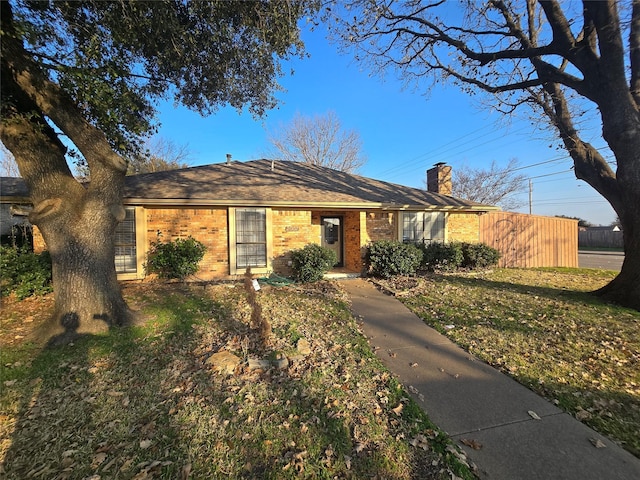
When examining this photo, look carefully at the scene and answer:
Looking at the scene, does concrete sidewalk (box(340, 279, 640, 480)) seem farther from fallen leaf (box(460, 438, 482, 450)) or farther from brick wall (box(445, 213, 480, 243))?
brick wall (box(445, 213, 480, 243))

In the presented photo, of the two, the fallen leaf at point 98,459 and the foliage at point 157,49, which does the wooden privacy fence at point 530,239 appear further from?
the fallen leaf at point 98,459

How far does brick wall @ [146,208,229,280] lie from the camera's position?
876 centimetres

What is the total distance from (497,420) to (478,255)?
931 centimetres

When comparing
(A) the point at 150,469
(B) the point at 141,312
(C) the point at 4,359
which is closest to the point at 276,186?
(B) the point at 141,312

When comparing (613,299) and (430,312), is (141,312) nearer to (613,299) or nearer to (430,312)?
(430,312)

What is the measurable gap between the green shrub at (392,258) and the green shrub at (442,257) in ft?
3.32

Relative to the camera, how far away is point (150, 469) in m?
2.26

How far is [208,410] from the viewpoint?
9.62ft

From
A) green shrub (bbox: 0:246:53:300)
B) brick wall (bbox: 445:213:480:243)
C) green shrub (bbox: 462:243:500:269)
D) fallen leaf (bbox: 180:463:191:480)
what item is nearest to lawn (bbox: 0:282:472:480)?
fallen leaf (bbox: 180:463:191:480)

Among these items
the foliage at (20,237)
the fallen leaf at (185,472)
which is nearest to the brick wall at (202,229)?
the foliage at (20,237)

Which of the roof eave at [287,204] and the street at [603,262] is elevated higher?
the roof eave at [287,204]

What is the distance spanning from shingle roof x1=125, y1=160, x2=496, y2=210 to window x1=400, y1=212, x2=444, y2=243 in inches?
18.5

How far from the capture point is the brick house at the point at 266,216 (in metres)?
8.66

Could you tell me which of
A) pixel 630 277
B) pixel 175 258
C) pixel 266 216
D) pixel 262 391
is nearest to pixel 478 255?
pixel 630 277
